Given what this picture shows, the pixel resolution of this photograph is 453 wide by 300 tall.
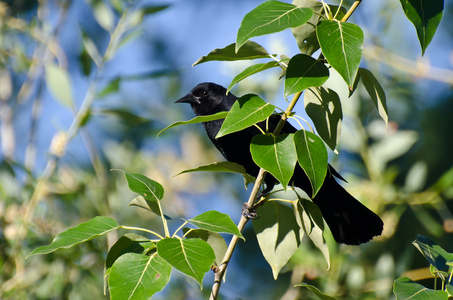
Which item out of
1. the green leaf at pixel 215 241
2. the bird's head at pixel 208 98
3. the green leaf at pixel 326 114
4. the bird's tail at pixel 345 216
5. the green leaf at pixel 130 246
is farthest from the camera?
the bird's head at pixel 208 98

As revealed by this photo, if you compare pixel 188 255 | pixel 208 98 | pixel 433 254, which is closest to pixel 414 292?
pixel 433 254

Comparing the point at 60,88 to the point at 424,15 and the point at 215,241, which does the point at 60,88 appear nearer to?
the point at 215,241

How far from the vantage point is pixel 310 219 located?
4.74 ft

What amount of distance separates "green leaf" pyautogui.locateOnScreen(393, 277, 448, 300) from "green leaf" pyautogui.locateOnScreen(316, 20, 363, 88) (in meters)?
0.45

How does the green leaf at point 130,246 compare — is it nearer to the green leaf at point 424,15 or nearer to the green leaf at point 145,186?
the green leaf at point 145,186

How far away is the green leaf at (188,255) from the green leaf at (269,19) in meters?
0.37

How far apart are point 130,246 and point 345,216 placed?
124 centimetres

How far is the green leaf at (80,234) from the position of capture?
3.53 ft

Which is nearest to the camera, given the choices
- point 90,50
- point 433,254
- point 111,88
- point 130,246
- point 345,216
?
point 130,246

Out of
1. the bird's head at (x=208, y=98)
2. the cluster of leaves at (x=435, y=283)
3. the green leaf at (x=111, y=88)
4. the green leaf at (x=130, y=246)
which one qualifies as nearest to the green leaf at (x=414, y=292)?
the cluster of leaves at (x=435, y=283)

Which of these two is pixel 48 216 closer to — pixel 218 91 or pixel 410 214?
pixel 218 91

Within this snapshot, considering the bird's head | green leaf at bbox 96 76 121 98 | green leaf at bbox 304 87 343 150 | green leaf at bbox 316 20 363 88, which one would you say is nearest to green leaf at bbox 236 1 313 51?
green leaf at bbox 316 20 363 88

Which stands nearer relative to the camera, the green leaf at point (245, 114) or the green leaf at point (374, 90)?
the green leaf at point (245, 114)

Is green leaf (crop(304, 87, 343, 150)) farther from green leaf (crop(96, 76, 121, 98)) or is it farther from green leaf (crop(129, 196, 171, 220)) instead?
green leaf (crop(96, 76, 121, 98))
